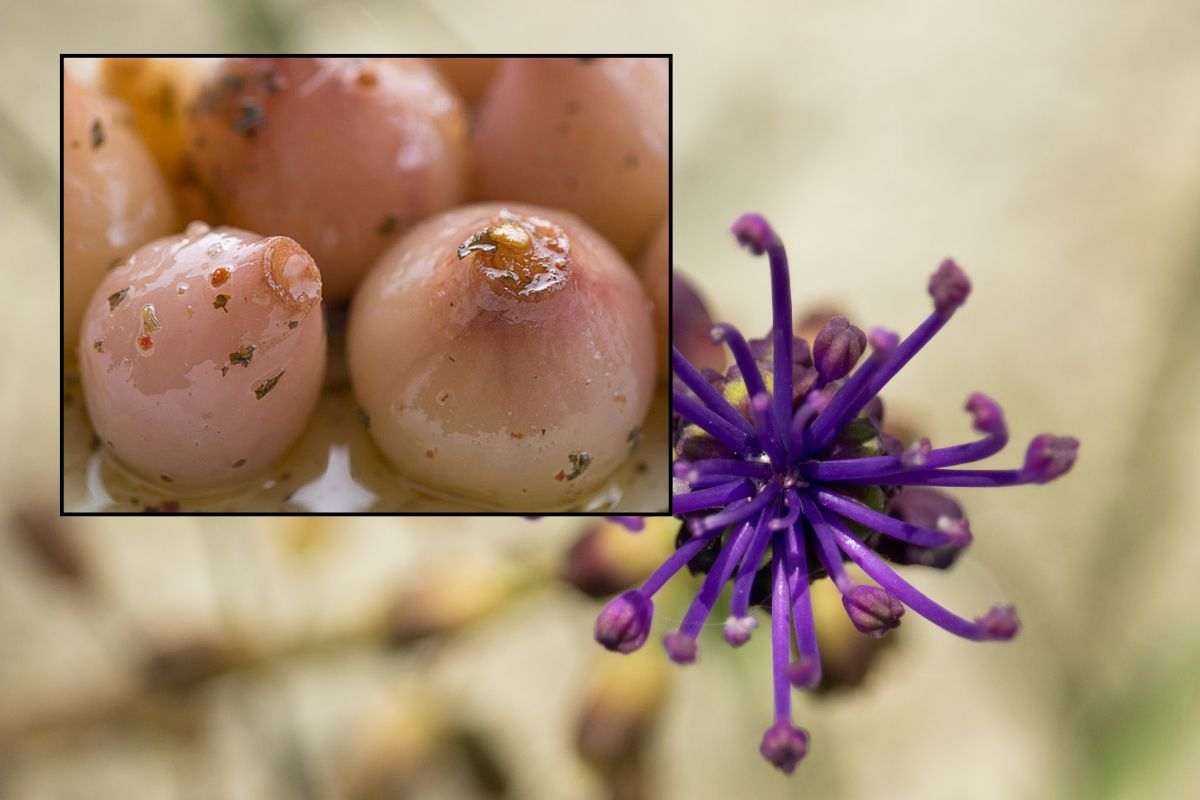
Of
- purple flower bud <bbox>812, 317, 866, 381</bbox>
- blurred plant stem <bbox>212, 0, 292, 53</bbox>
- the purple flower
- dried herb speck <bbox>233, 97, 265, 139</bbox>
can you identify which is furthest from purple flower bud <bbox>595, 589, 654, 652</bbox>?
blurred plant stem <bbox>212, 0, 292, 53</bbox>

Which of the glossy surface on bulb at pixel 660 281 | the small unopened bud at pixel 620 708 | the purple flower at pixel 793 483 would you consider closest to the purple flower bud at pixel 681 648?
the purple flower at pixel 793 483

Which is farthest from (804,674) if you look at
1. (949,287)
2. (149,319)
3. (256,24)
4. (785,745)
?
(256,24)

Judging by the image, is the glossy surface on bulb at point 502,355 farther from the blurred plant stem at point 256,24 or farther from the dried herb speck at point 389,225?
the blurred plant stem at point 256,24

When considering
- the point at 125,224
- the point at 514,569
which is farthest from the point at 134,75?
the point at 514,569

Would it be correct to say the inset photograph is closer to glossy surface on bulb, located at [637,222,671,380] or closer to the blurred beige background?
glossy surface on bulb, located at [637,222,671,380]

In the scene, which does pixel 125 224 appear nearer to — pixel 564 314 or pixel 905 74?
pixel 564 314

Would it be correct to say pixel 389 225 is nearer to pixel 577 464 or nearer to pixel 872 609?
pixel 577 464
